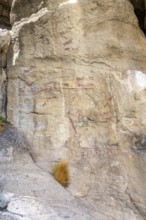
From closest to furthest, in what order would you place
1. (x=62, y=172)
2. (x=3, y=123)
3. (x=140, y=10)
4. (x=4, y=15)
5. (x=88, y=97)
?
(x=62, y=172), (x=88, y=97), (x=3, y=123), (x=140, y=10), (x=4, y=15)

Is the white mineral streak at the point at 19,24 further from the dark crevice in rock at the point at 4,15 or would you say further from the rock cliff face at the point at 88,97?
the dark crevice in rock at the point at 4,15

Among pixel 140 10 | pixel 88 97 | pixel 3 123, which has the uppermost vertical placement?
pixel 140 10

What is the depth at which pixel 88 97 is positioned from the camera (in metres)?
5.53

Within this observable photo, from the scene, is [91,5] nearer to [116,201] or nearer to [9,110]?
[9,110]

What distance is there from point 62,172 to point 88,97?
1.31m

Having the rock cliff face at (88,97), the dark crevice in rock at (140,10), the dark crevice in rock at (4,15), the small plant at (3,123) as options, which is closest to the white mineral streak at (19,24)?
the rock cliff face at (88,97)

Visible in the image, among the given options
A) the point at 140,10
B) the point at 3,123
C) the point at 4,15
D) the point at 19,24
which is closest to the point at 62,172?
the point at 3,123

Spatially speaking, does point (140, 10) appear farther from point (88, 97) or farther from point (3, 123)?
point (3, 123)

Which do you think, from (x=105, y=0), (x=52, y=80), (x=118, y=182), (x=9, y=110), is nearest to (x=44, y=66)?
(x=52, y=80)

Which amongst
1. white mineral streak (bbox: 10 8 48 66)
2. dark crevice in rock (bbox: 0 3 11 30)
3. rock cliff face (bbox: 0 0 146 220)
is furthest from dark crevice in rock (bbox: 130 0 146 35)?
dark crevice in rock (bbox: 0 3 11 30)

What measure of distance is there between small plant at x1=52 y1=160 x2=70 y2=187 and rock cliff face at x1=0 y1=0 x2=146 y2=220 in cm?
9

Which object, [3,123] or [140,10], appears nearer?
[3,123]

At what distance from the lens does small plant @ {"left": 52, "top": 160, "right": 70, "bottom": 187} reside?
524 cm

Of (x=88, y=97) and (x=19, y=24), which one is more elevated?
(x=19, y=24)
